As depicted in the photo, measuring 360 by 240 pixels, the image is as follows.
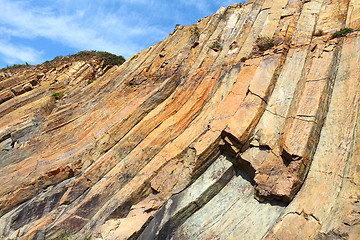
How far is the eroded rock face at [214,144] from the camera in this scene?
8.83 metres

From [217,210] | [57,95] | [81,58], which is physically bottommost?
[217,210]

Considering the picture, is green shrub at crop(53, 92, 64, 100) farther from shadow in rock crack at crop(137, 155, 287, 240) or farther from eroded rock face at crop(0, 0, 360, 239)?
shadow in rock crack at crop(137, 155, 287, 240)

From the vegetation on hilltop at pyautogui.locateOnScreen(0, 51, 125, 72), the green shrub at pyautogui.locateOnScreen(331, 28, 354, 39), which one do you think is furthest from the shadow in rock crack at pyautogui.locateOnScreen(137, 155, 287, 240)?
the vegetation on hilltop at pyautogui.locateOnScreen(0, 51, 125, 72)

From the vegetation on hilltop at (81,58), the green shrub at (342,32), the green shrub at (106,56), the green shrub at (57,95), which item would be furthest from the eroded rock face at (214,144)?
the green shrub at (106,56)

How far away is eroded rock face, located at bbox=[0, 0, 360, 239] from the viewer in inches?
348

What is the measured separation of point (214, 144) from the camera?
11086 millimetres

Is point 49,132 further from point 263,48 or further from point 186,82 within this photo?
point 263,48

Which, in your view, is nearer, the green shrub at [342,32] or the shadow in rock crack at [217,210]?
the shadow in rock crack at [217,210]

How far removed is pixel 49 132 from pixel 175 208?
1128 centimetres

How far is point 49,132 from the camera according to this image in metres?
16.6

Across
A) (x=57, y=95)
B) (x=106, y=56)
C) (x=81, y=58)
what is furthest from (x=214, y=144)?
(x=106, y=56)

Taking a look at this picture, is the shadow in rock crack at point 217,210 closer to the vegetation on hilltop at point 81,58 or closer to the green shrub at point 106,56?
the vegetation on hilltop at point 81,58

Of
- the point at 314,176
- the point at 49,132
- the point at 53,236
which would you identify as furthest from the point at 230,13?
the point at 53,236

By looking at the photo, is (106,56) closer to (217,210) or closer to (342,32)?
(342,32)
